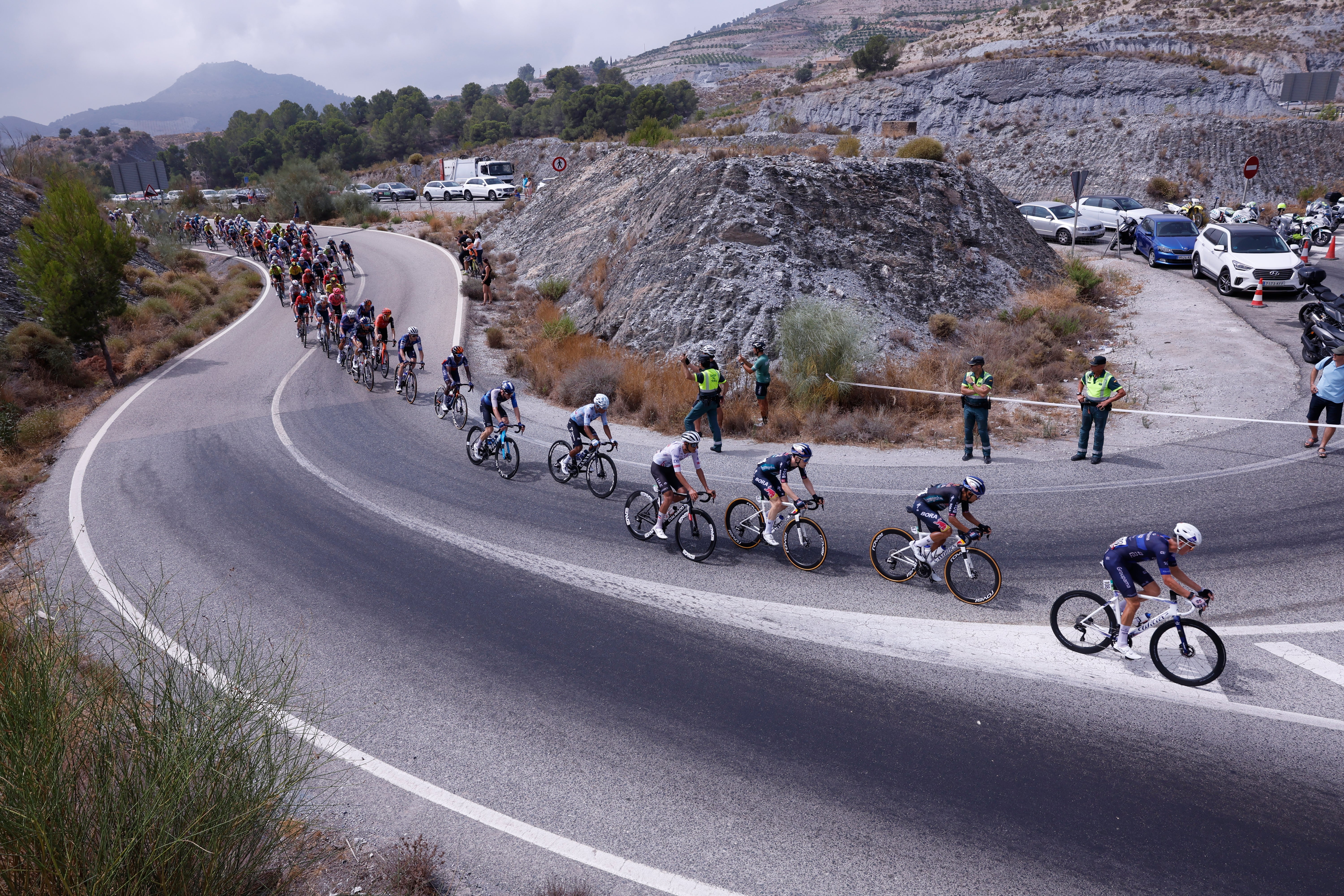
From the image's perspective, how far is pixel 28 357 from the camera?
20453 millimetres

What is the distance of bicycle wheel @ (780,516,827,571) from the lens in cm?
925

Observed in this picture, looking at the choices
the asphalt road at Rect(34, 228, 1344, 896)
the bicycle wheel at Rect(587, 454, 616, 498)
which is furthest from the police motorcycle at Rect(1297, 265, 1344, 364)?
the bicycle wheel at Rect(587, 454, 616, 498)

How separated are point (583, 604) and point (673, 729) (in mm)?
2517

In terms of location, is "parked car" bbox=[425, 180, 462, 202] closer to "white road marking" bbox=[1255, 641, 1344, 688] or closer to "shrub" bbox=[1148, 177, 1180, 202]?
"shrub" bbox=[1148, 177, 1180, 202]

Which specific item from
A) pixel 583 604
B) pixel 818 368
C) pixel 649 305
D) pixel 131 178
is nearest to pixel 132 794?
pixel 583 604

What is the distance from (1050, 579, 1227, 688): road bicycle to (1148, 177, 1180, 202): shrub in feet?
132

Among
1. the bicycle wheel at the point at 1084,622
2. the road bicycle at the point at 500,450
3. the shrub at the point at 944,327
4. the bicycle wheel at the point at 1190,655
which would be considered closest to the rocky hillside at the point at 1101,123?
the shrub at the point at 944,327

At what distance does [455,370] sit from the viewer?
50.3 feet

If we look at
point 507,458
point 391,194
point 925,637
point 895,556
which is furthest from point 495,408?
point 391,194

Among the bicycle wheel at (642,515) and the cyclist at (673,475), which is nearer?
the cyclist at (673,475)

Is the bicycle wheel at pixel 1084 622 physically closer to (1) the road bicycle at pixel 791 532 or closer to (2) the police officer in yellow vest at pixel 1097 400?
(1) the road bicycle at pixel 791 532

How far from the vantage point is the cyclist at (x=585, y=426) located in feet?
36.1

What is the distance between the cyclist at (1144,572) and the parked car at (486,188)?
5589 centimetres

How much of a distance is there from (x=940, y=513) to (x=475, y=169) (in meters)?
59.6
